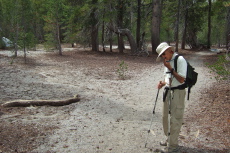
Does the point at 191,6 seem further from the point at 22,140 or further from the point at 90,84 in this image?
the point at 22,140

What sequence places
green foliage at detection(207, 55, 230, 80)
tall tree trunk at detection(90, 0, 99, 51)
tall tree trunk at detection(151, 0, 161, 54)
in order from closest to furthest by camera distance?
green foliage at detection(207, 55, 230, 80)
tall tree trunk at detection(151, 0, 161, 54)
tall tree trunk at detection(90, 0, 99, 51)

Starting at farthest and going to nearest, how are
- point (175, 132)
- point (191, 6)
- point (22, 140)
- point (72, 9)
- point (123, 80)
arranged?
1. point (191, 6)
2. point (72, 9)
3. point (123, 80)
4. point (22, 140)
5. point (175, 132)

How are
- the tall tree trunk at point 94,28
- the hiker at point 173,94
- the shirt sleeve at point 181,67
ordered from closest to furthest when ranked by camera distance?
the shirt sleeve at point 181,67 < the hiker at point 173,94 < the tall tree trunk at point 94,28

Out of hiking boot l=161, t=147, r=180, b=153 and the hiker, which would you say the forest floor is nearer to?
hiking boot l=161, t=147, r=180, b=153

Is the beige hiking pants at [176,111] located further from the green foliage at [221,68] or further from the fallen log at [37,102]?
the green foliage at [221,68]

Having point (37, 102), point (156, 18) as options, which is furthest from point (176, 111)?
point (156, 18)

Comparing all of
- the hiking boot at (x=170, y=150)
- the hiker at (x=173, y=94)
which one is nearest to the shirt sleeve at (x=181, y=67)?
the hiker at (x=173, y=94)

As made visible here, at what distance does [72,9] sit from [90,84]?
15.1 m

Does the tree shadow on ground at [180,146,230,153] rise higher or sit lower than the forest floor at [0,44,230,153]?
lower

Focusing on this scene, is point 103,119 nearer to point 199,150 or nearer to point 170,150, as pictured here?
point 170,150

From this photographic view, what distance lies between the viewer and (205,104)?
704 centimetres

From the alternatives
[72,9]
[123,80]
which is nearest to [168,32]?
[72,9]

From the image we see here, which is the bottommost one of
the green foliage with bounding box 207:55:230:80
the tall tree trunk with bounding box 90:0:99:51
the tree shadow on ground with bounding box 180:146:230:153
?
the tree shadow on ground with bounding box 180:146:230:153

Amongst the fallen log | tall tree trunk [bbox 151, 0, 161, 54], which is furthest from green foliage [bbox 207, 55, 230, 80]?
tall tree trunk [bbox 151, 0, 161, 54]
